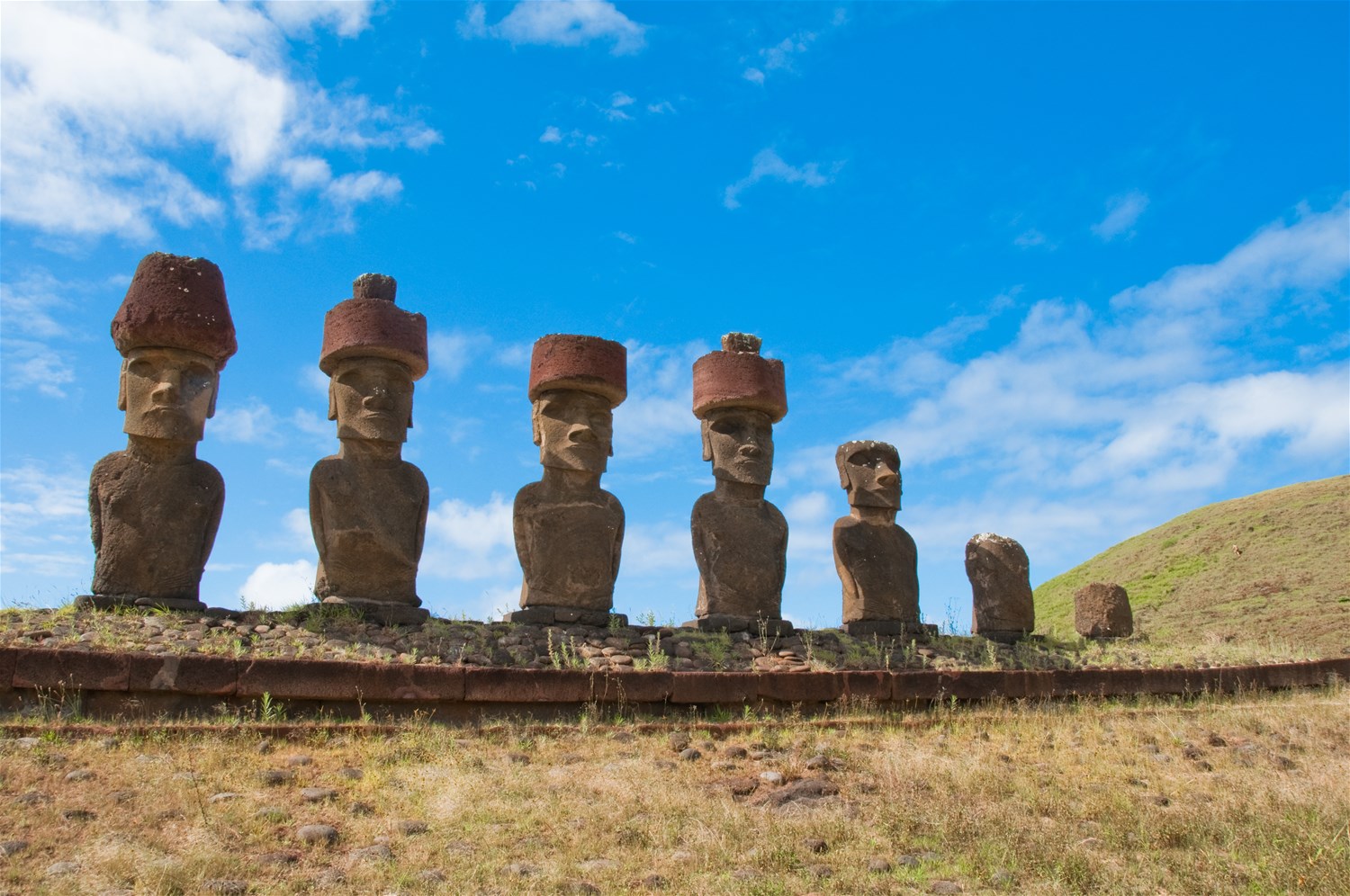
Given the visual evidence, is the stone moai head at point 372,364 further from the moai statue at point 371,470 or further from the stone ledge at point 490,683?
the stone ledge at point 490,683

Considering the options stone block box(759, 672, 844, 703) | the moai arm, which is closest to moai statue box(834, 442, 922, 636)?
stone block box(759, 672, 844, 703)

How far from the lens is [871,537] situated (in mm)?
13336

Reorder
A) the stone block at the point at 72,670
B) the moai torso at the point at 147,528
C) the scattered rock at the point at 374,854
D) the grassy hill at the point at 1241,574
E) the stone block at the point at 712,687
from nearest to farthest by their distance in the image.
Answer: the scattered rock at the point at 374,854
the stone block at the point at 72,670
the stone block at the point at 712,687
the moai torso at the point at 147,528
the grassy hill at the point at 1241,574

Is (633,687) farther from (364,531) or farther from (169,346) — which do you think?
(169,346)

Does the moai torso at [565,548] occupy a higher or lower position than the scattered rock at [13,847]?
higher

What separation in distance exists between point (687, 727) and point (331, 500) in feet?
15.1

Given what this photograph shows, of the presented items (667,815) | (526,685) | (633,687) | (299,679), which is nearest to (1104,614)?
(633,687)

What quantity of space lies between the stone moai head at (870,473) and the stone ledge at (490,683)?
317 centimetres

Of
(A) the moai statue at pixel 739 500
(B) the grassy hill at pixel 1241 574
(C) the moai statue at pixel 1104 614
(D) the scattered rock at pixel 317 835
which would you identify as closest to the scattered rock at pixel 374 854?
(D) the scattered rock at pixel 317 835

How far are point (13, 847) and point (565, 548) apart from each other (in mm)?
6761

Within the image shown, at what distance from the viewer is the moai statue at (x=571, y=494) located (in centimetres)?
1186

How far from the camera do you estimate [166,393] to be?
1093 centimetres

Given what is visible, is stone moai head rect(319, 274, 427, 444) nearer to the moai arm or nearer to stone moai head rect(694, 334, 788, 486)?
the moai arm

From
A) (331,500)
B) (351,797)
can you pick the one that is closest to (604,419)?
(331,500)
